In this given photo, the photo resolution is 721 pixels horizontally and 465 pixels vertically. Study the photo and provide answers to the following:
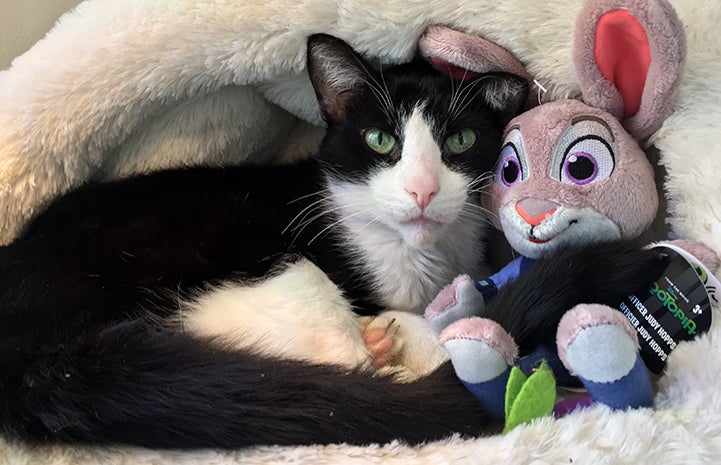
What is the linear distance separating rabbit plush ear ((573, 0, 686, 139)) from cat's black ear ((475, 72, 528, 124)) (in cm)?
11

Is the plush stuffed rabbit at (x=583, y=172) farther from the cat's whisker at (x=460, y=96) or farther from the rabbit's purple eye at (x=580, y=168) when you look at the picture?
the cat's whisker at (x=460, y=96)

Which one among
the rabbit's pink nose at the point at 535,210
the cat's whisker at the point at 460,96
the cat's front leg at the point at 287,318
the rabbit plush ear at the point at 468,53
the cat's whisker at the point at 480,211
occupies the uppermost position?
the rabbit plush ear at the point at 468,53

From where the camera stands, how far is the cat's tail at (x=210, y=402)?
729mm

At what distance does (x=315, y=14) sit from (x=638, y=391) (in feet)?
2.47

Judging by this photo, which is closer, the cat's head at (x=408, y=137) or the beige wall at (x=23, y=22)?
the cat's head at (x=408, y=137)

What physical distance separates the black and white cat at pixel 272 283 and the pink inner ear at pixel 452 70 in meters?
0.03

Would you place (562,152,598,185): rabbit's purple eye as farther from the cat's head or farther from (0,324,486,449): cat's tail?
(0,324,486,449): cat's tail

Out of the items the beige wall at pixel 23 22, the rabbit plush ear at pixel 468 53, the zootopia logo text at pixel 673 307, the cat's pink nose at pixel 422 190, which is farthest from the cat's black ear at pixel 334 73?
the beige wall at pixel 23 22

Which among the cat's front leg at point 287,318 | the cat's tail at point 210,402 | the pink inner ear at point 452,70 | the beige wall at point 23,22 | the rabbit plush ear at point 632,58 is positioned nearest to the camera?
the cat's tail at point 210,402

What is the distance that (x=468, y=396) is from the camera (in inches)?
30.8

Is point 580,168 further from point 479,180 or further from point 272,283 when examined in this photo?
point 272,283

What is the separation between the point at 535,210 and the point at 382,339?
325mm

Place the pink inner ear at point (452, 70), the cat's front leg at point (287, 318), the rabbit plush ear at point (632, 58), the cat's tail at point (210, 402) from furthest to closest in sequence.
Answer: the pink inner ear at point (452, 70) → the cat's front leg at point (287, 318) → the rabbit plush ear at point (632, 58) → the cat's tail at point (210, 402)

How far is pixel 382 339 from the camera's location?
1048 millimetres
